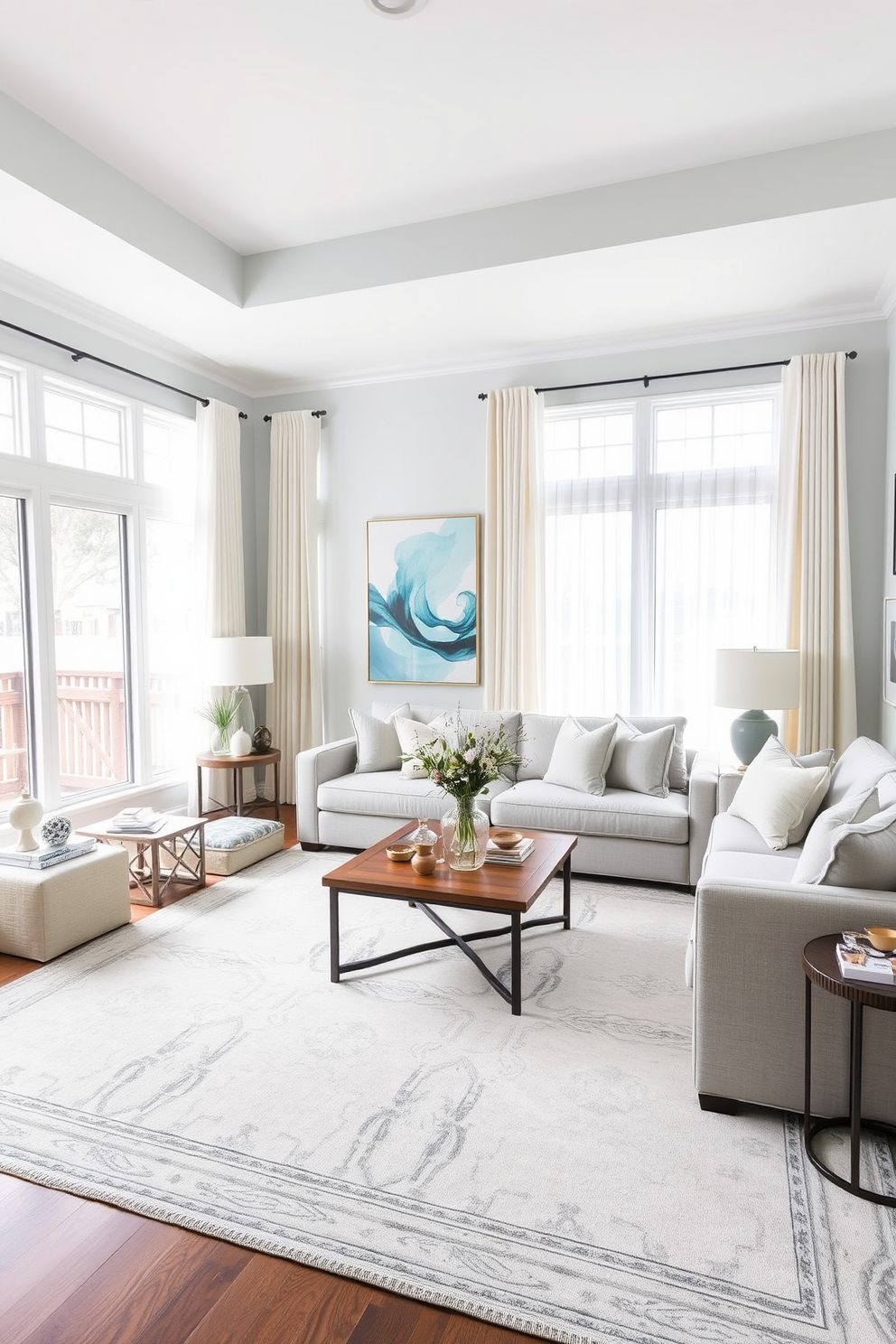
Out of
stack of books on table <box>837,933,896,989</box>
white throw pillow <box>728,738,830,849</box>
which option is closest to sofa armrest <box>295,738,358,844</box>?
white throw pillow <box>728,738,830,849</box>

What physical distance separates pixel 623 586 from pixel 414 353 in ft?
6.78

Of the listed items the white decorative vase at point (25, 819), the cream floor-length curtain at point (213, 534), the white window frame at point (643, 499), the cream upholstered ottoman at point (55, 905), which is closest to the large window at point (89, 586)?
Answer: the cream floor-length curtain at point (213, 534)

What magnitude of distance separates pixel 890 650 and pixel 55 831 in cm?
418

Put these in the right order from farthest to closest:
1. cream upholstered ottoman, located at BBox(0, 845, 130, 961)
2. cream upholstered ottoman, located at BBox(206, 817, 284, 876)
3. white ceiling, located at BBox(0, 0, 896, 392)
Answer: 1. cream upholstered ottoman, located at BBox(206, 817, 284, 876)
2. cream upholstered ottoman, located at BBox(0, 845, 130, 961)
3. white ceiling, located at BBox(0, 0, 896, 392)

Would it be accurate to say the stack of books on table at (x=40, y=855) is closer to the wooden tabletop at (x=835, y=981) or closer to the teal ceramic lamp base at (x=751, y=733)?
the wooden tabletop at (x=835, y=981)

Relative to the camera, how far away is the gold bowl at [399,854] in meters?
3.30

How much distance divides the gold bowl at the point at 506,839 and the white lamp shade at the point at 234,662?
2.35 meters

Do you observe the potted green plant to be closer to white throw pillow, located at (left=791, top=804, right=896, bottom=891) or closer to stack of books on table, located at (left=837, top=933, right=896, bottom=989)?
white throw pillow, located at (left=791, top=804, right=896, bottom=891)

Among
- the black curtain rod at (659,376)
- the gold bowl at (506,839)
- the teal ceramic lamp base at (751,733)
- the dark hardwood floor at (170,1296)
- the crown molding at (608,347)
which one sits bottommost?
the dark hardwood floor at (170,1296)

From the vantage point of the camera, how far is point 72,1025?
2.78 meters

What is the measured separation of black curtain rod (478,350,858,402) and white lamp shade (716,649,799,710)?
179cm

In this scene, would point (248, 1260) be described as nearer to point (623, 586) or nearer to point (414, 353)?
point (623, 586)

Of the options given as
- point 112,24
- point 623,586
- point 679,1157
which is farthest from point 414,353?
point 679,1157

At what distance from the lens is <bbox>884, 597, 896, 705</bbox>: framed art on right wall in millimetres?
4141
